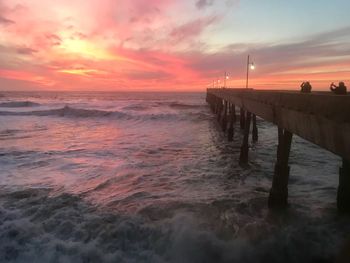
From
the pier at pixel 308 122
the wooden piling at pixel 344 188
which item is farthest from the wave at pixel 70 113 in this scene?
the wooden piling at pixel 344 188

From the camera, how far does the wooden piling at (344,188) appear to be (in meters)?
7.47

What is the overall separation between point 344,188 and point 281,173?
136 cm

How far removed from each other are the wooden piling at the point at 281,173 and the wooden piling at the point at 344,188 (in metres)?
1.10

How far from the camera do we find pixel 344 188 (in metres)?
7.71

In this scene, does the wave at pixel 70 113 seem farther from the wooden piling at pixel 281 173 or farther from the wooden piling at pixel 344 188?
the wooden piling at pixel 344 188

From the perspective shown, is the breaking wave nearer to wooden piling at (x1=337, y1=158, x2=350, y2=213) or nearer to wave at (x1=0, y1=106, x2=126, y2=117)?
wooden piling at (x1=337, y1=158, x2=350, y2=213)

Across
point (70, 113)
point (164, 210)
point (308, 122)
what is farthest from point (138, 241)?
point (70, 113)

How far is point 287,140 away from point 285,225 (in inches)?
66.9

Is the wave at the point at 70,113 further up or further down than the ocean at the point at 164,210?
further down

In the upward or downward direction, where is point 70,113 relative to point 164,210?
downward

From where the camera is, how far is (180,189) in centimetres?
983

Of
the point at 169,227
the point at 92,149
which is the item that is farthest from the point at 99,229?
the point at 92,149

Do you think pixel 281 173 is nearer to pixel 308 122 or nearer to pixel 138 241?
pixel 308 122

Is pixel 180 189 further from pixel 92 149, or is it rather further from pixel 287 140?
pixel 92 149
